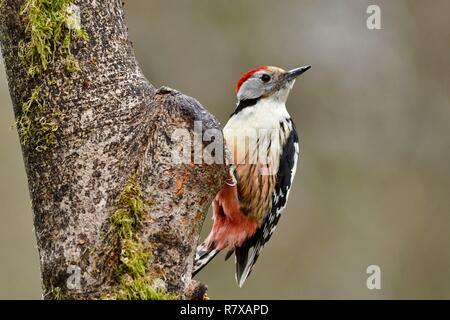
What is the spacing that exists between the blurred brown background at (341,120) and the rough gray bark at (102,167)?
14.0ft

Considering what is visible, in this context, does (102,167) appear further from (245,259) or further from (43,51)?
(245,259)

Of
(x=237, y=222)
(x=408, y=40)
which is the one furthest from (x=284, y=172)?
(x=408, y=40)

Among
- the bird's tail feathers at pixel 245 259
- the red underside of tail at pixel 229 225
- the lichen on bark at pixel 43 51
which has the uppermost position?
the lichen on bark at pixel 43 51

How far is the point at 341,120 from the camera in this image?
7340 mm

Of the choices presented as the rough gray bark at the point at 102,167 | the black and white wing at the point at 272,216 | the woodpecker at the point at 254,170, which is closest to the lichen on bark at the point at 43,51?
the rough gray bark at the point at 102,167

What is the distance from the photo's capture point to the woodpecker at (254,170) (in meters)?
4.21

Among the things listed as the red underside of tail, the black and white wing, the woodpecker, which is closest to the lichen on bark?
the woodpecker

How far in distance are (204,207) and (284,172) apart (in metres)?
1.91

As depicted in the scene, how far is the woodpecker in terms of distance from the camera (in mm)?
4215

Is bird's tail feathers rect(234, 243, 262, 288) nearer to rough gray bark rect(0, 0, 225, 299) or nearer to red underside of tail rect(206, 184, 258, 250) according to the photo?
red underside of tail rect(206, 184, 258, 250)

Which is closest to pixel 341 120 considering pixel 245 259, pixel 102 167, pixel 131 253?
pixel 245 259

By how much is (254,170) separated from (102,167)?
6.10 feet

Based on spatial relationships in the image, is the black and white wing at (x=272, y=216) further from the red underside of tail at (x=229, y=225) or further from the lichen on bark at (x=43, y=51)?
the lichen on bark at (x=43, y=51)

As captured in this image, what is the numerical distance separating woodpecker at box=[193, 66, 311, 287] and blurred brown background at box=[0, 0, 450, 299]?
2.52m
